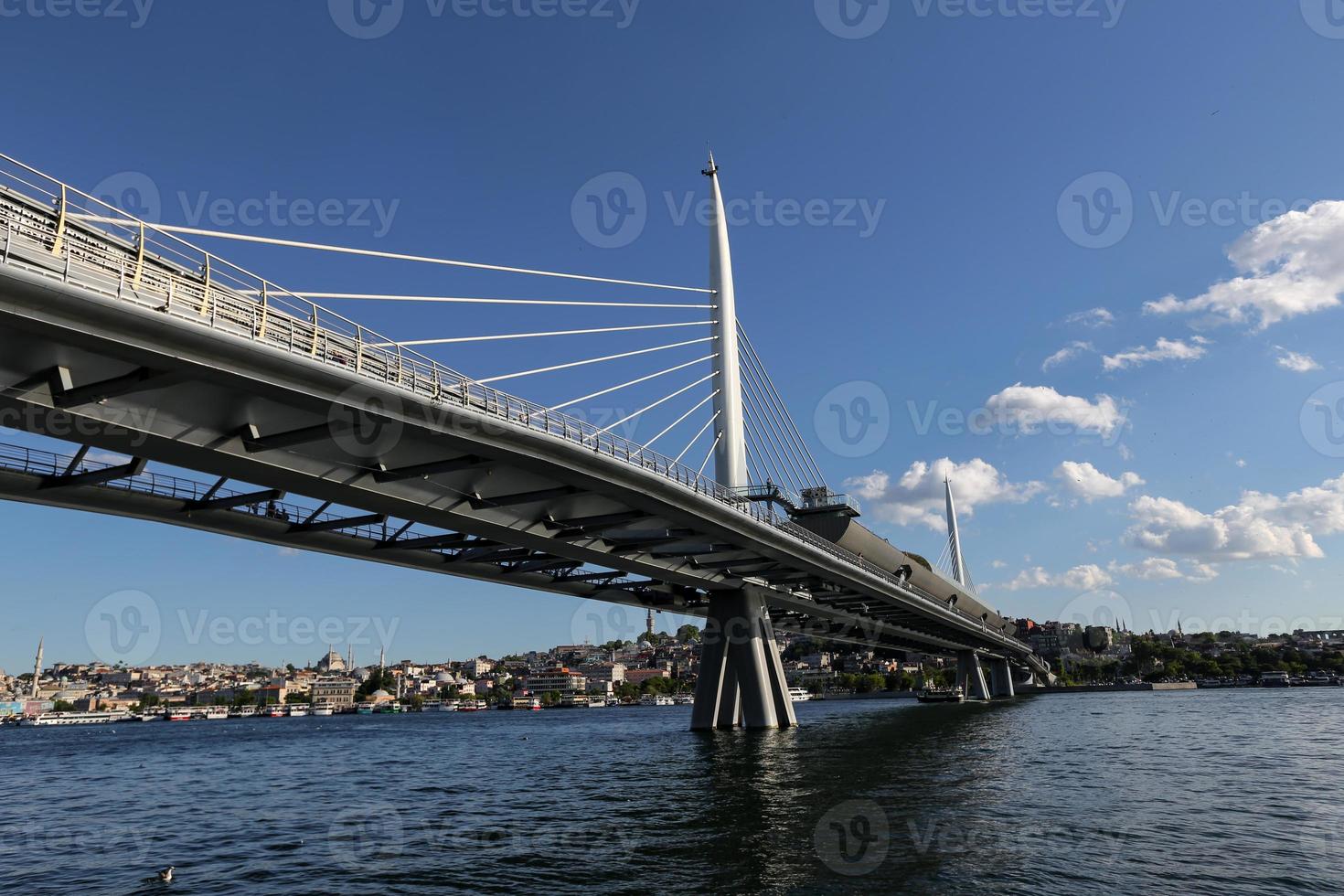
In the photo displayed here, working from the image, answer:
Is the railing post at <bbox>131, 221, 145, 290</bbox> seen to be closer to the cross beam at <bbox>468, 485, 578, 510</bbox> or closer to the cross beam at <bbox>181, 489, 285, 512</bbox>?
the cross beam at <bbox>181, 489, 285, 512</bbox>

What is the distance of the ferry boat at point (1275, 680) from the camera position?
173 metres

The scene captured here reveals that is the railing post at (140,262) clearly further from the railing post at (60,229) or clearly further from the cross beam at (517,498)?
the cross beam at (517,498)

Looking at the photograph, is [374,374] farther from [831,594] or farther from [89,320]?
[831,594]

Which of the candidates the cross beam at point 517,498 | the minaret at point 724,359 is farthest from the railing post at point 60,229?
the minaret at point 724,359

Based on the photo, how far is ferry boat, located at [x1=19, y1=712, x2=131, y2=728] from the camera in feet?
543

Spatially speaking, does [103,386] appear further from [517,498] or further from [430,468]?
[517,498]

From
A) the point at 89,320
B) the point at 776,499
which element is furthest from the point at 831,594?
the point at 89,320

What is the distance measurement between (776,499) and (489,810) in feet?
79.9

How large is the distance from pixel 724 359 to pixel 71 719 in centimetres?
18906

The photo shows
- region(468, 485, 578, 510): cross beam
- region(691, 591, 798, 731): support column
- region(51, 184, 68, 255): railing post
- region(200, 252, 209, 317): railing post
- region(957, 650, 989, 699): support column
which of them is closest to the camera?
region(51, 184, 68, 255): railing post

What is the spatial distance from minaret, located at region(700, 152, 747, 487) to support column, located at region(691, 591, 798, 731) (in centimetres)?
1105

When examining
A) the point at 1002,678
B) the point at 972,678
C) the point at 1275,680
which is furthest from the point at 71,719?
the point at 1275,680

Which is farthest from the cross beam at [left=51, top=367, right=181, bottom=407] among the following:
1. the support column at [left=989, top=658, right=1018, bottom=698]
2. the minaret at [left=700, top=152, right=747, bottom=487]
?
the support column at [left=989, top=658, right=1018, bottom=698]

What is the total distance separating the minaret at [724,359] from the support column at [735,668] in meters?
11.1
